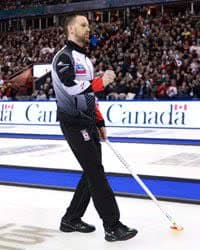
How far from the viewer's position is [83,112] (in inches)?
149

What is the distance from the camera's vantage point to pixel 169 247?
3645 millimetres

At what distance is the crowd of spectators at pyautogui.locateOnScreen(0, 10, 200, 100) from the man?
6986 millimetres

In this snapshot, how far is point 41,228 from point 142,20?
722 inches

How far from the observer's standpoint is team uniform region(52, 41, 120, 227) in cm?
375

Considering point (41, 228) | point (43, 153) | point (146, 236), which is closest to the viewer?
point (146, 236)

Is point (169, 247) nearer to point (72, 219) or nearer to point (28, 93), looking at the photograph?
point (72, 219)

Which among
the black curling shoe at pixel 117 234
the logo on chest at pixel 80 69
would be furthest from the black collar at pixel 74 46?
the black curling shoe at pixel 117 234

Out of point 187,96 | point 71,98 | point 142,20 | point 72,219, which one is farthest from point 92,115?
point 142,20

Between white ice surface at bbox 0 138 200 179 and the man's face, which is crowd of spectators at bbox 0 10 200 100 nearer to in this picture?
white ice surface at bbox 0 138 200 179

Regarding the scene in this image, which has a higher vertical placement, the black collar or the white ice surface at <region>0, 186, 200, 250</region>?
the black collar

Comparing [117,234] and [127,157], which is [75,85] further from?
[127,157]

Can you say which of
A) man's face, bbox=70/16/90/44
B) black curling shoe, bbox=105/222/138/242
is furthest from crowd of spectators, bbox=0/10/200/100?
black curling shoe, bbox=105/222/138/242

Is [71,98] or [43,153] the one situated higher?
[71,98]

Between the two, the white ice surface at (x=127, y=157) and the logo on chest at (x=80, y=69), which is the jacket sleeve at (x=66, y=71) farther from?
the white ice surface at (x=127, y=157)
